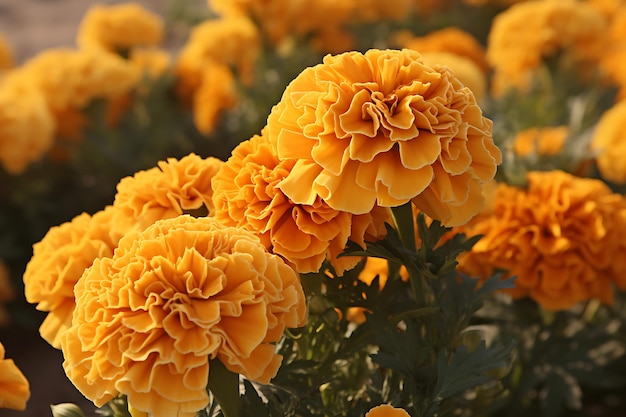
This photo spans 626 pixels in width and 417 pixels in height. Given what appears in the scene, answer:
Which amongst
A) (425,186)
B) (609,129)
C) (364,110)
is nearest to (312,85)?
(364,110)

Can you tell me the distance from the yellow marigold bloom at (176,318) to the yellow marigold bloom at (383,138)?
0.17m

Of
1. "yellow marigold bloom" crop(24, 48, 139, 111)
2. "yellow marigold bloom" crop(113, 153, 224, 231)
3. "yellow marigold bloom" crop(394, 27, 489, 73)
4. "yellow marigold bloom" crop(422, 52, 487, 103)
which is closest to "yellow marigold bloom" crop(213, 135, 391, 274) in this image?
"yellow marigold bloom" crop(113, 153, 224, 231)

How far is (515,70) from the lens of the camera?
3834 mm

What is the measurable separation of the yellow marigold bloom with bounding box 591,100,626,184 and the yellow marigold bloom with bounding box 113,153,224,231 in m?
1.73

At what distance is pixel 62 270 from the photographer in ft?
5.41

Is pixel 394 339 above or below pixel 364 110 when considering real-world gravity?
below

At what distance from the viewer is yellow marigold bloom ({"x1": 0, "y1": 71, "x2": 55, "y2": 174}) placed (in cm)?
350

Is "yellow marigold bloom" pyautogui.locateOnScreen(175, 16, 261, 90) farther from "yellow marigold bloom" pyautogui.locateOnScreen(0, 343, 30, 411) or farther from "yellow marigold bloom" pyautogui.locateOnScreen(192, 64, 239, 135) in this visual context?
"yellow marigold bloom" pyautogui.locateOnScreen(0, 343, 30, 411)

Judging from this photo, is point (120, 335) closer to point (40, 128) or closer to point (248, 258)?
point (248, 258)

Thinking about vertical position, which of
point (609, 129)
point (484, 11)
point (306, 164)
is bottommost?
point (484, 11)

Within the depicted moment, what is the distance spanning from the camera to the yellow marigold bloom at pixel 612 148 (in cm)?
288

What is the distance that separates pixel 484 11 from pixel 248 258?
5.49 m

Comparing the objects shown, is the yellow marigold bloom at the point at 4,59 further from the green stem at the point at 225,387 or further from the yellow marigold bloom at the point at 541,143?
the green stem at the point at 225,387

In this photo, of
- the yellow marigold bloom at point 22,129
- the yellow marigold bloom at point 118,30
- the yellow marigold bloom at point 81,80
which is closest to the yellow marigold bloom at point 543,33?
the yellow marigold bloom at point 81,80
